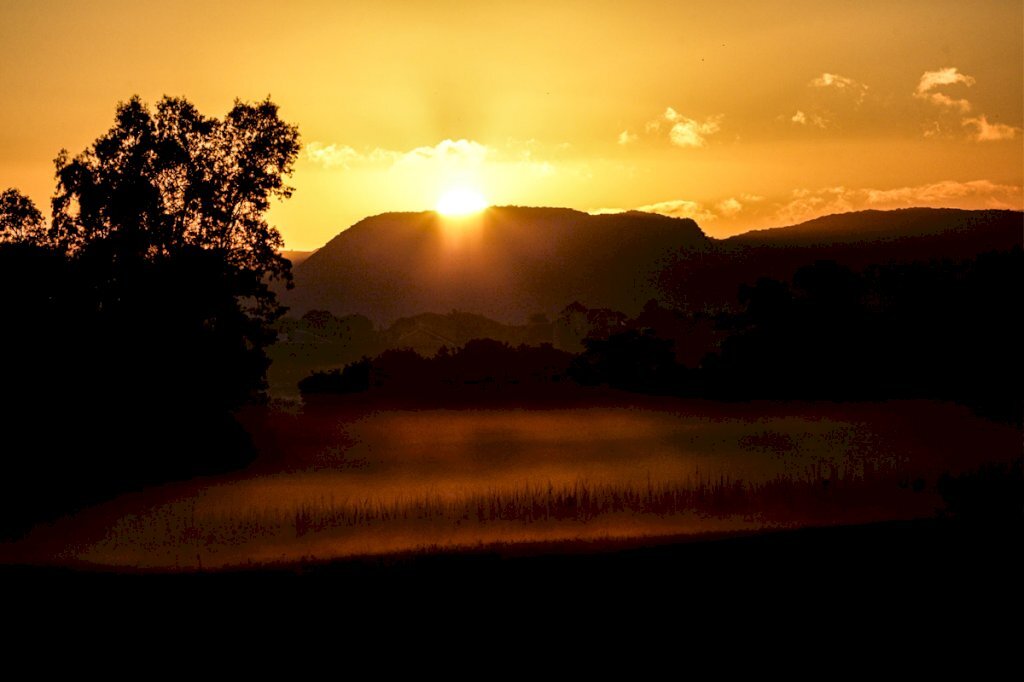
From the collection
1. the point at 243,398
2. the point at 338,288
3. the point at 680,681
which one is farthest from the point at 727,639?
the point at 338,288

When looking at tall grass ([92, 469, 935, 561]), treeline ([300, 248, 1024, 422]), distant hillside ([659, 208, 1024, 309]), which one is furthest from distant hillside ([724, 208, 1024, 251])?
tall grass ([92, 469, 935, 561])

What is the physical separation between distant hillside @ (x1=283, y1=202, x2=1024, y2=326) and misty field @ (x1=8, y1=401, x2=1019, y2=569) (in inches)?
3150

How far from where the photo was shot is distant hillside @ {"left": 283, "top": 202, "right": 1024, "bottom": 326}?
134 metres

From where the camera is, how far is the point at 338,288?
18600 cm

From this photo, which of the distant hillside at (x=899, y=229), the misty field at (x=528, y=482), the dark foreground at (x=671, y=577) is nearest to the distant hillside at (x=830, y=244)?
the distant hillside at (x=899, y=229)

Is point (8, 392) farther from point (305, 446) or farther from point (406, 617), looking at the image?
point (406, 617)

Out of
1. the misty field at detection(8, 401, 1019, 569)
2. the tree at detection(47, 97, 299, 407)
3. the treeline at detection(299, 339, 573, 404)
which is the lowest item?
the misty field at detection(8, 401, 1019, 569)

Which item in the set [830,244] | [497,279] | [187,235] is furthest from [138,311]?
[497,279]

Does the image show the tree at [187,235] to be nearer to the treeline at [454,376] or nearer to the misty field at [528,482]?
the misty field at [528,482]

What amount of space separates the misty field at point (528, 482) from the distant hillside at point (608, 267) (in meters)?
80.0

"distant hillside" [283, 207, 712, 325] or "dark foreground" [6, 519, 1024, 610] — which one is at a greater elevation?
"distant hillside" [283, 207, 712, 325]

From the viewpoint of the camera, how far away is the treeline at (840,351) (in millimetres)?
40062

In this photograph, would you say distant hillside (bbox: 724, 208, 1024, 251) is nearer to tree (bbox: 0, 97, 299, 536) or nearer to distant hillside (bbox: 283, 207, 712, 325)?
distant hillside (bbox: 283, 207, 712, 325)

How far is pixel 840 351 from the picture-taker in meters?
41.1
